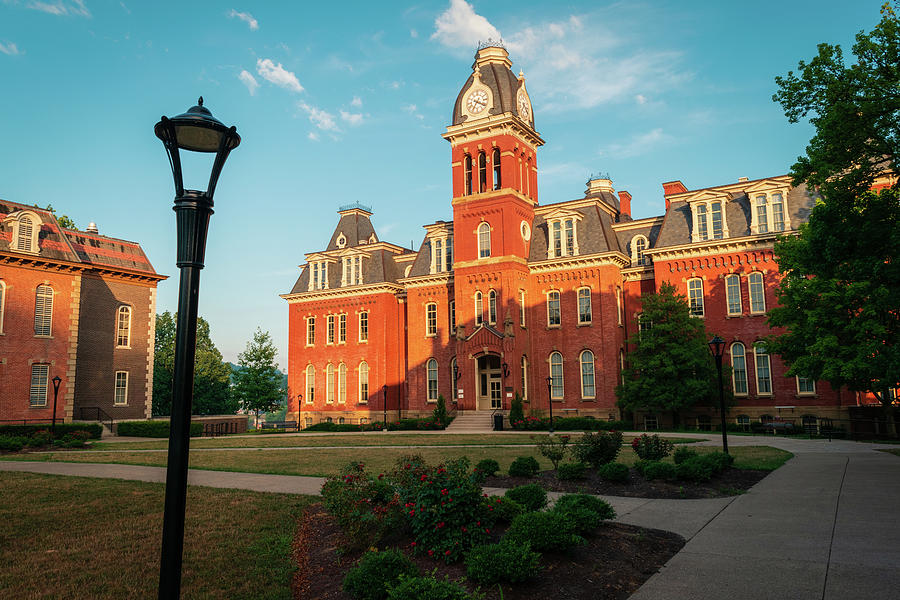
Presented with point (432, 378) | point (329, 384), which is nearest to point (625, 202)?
point (432, 378)

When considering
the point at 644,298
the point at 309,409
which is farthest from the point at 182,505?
the point at 309,409

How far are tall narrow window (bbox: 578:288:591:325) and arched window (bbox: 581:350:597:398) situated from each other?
209cm

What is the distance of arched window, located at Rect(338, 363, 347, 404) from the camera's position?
4830 centimetres

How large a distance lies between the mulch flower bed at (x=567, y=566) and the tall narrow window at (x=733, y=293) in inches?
1222

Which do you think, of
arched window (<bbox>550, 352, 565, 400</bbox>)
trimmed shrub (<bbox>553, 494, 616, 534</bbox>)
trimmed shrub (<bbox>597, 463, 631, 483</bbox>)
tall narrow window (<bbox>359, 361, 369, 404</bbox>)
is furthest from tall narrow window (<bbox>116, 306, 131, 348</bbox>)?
trimmed shrub (<bbox>553, 494, 616, 534</bbox>)

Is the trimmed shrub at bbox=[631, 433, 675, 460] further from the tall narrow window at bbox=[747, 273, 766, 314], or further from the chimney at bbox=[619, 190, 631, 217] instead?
the chimney at bbox=[619, 190, 631, 217]

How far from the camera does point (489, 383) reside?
4128cm

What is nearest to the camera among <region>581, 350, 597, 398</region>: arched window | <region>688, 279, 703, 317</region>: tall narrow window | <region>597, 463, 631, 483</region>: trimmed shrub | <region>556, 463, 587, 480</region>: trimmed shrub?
<region>597, 463, 631, 483</region>: trimmed shrub

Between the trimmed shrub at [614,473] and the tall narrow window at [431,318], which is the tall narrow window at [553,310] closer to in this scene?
the tall narrow window at [431,318]

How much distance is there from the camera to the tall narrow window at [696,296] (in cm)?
3697

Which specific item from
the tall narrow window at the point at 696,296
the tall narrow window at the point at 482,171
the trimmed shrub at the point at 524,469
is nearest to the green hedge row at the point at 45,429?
the trimmed shrub at the point at 524,469

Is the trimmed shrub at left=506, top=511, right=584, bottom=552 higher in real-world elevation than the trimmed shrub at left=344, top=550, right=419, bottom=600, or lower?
higher

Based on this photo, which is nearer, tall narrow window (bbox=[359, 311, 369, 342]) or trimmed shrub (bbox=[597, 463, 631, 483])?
trimmed shrub (bbox=[597, 463, 631, 483])

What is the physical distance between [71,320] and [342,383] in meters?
19.2
